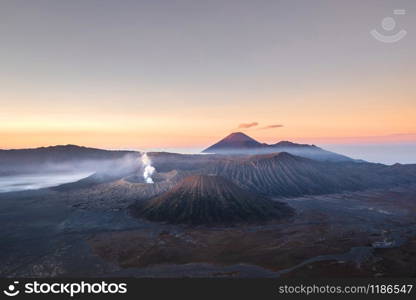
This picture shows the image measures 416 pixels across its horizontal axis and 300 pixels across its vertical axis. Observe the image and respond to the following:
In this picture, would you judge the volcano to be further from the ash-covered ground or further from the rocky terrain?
the ash-covered ground

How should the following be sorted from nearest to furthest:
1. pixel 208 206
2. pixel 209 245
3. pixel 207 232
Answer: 1. pixel 209 245
2. pixel 207 232
3. pixel 208 206

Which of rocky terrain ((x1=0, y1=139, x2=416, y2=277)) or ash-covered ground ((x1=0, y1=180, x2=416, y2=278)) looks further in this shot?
rocky terrain ((x1=0, y1=139, x2=416, y2=277))

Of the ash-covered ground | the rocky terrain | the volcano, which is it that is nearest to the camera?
the ash-covered ground

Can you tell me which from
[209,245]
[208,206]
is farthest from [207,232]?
[208,206]

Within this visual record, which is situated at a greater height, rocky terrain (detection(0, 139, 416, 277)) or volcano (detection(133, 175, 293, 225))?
volcano (detection(133, 175, 293, 225))

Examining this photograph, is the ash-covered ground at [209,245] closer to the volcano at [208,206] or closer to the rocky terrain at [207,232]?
the rocky terrain at [207,232]

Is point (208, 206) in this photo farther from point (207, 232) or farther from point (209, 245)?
point (209, 245)

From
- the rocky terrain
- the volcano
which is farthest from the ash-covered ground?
the volcano

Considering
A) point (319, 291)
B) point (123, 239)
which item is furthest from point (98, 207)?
point (319, 291)
